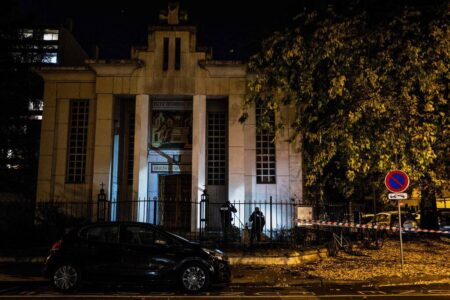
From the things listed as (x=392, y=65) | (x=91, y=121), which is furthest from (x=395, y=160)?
(x=91, y=121)

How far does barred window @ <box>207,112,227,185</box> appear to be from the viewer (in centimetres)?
2241

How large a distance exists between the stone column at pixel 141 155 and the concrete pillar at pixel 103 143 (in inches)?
46.5

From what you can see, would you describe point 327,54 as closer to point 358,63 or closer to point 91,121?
point 358,63

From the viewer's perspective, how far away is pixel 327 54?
13570mm

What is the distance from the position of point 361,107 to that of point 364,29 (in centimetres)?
238

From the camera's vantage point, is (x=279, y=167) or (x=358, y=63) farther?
(x=279, y=167)

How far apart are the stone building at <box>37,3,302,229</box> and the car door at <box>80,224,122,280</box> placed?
957cm

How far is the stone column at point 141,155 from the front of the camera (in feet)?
66.2

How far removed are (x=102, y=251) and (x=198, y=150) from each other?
1063 cm

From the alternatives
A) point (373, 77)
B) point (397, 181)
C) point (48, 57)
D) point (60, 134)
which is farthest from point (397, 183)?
point (48, 57)

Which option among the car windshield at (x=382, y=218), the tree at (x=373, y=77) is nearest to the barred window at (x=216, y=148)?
the tree at (x=373, y=77)

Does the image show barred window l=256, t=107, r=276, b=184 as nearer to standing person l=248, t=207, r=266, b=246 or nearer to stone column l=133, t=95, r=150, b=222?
standing person l=248, t=207, r=266, b=246

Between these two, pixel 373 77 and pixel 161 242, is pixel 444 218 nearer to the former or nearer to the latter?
pixel 373 77

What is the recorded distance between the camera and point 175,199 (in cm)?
2230
